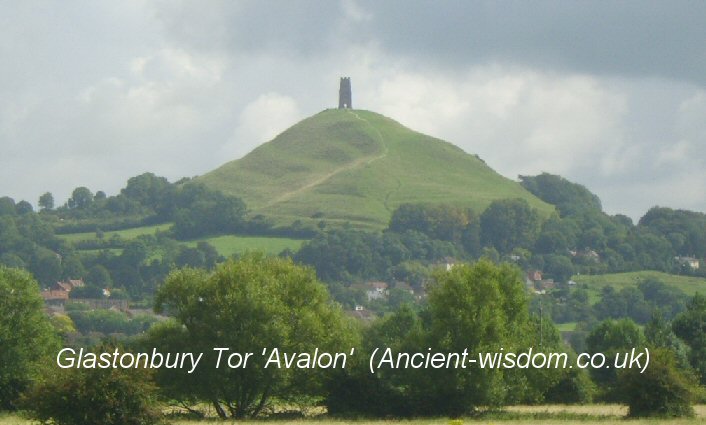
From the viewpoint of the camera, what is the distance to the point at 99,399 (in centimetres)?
4781

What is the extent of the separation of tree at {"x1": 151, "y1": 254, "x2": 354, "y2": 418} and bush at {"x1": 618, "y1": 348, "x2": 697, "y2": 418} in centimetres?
1291

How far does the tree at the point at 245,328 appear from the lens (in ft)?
204

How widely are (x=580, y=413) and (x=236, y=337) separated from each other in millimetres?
15526

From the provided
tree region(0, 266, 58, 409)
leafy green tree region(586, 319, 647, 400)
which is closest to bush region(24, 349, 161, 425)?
tree region(0, 266, 58, 409)

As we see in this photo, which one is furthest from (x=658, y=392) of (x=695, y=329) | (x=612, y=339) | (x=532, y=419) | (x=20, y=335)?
(x=612, y=339)

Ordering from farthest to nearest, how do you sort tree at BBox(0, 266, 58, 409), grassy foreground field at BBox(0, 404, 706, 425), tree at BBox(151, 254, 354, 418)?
tree at BBox(0, 266, 58, 409), tree at BBox(151, 254, 354, 418), grassy foreground field at BBox(0, 404, 706, 425)

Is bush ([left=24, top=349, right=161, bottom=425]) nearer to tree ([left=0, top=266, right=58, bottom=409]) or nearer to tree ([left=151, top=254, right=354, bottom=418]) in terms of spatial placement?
tree ([left=151, top=254, right=354, bottom=418])

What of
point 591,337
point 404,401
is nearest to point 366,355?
point 404,401

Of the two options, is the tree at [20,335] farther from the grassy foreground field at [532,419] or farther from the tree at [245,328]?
the tree at [245,328]

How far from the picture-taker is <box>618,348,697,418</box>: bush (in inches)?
2346

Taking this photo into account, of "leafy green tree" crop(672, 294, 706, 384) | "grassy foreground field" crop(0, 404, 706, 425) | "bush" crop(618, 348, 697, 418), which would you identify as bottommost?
"grassy foreground field" crop(0, 404, 706, 425)

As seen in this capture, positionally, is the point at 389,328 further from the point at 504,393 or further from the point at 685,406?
the point at 685,406

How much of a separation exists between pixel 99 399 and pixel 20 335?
18.7 meters

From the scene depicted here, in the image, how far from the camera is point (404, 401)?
2454 inches
